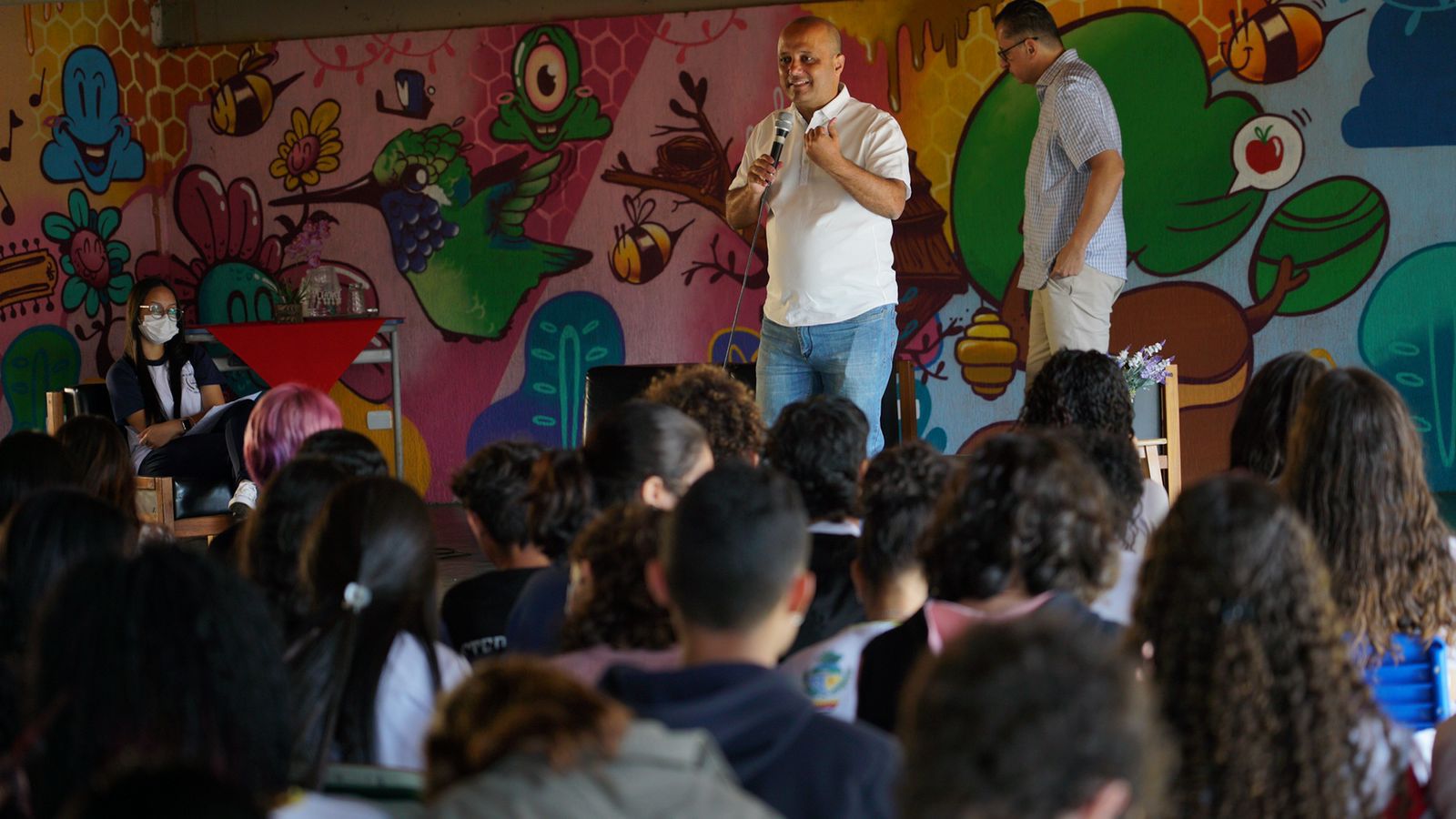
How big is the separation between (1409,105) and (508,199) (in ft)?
12.2

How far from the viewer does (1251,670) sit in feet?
4.00

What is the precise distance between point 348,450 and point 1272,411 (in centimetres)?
168

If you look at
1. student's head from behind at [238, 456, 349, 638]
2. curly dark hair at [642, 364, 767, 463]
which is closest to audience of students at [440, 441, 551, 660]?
student's head from behind at [238, 456, 349, 638]

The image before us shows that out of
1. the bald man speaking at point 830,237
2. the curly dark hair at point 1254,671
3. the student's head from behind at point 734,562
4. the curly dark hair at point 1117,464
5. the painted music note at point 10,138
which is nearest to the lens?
the curly dark hair at point 1254,671

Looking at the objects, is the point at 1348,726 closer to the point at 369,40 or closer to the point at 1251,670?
the point at 1251,670

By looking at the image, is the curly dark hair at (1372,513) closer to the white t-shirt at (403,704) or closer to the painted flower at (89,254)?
the white t-shirt at (403,704)

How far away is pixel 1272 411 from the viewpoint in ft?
8.43

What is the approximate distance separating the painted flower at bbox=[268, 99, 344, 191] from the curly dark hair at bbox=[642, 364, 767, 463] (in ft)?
13.3

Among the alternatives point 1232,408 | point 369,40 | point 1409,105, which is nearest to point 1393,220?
point 1409,105

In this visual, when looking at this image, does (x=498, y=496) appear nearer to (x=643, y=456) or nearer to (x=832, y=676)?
(x=643, y=456)

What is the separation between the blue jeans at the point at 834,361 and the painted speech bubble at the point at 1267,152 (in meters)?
2.62

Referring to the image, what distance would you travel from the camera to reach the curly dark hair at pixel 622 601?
1603 mm

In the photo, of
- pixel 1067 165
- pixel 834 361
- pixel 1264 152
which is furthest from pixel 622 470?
pixel 1264 152

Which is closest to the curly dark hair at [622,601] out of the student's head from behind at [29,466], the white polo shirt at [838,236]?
the student's head from behind at [29,466]
